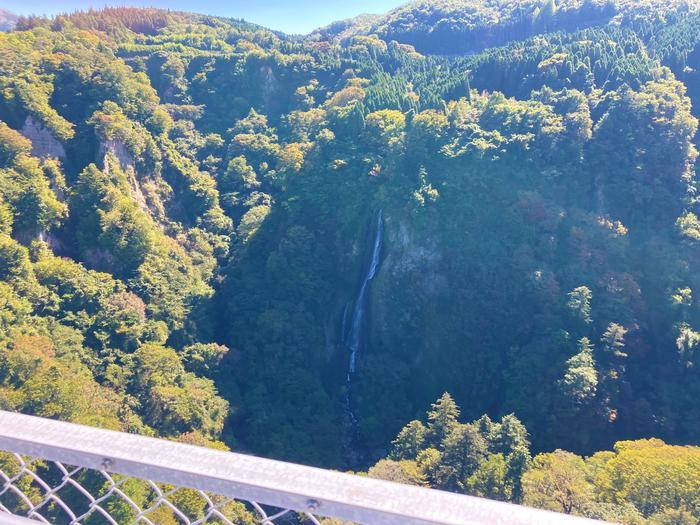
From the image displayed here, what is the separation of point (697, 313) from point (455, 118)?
20.6 metres

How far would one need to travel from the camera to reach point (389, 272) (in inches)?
1294

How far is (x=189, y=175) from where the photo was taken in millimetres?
39781

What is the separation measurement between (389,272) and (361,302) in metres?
3.37

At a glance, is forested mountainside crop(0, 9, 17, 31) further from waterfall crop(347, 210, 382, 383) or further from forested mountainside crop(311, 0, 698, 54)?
waterfall crop(347, 210, 382, 383)

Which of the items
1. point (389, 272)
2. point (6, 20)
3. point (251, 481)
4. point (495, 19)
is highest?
point (495, 19)

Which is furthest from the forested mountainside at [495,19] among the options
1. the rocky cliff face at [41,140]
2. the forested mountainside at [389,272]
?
the rocky cliff face at [41,140]

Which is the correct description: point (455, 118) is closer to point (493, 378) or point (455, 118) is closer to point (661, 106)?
point (661, 106)

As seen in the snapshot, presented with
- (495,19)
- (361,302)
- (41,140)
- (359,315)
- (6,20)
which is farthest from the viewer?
(6,20)

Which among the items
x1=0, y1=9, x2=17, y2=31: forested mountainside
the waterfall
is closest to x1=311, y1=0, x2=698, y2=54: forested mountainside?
the waterfall

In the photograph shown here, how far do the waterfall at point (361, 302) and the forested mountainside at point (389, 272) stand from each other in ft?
0.55

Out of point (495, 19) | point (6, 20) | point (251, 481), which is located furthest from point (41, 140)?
point (6, 20)

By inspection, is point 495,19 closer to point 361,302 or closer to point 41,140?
point 361,302

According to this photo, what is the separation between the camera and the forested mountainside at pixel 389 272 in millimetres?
22891

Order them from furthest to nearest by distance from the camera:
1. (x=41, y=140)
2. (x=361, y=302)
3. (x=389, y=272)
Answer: (x=361, y=302) < (x=389, y=272) < (x=41, y=140)
